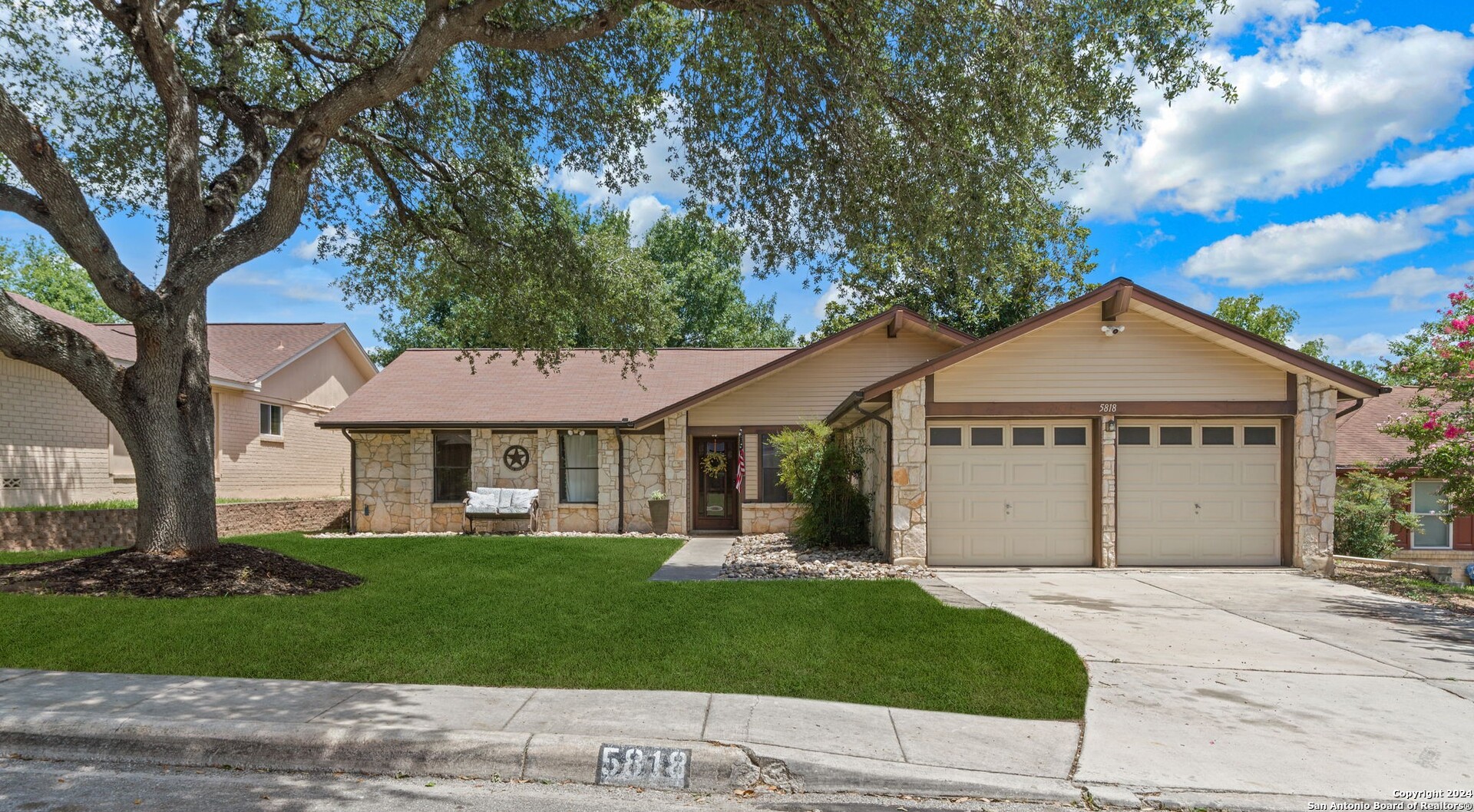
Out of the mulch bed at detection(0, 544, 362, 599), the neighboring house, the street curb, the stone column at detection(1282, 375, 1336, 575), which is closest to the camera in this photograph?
the street curb

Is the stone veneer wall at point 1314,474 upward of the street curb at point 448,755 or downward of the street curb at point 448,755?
upward

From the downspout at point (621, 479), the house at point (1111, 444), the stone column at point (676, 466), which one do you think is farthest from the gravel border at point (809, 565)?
the downspout at point (621, 479)

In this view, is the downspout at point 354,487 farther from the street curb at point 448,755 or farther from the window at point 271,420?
the street curb at point 448,755

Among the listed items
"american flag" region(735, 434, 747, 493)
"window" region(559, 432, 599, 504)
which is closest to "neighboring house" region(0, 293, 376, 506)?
"window" region(559, 432, 599, 504)

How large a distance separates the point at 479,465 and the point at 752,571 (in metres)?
9.38

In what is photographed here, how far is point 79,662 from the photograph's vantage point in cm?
636

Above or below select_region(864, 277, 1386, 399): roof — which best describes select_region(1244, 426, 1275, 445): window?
below

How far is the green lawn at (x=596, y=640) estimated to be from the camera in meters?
6.17

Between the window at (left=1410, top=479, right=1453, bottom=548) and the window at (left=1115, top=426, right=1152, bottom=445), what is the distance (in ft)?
34.7

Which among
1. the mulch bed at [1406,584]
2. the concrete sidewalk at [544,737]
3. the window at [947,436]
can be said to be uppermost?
the window at [947,436]

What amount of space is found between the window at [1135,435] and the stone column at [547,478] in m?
11.6

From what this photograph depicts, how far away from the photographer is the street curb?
4.61 m

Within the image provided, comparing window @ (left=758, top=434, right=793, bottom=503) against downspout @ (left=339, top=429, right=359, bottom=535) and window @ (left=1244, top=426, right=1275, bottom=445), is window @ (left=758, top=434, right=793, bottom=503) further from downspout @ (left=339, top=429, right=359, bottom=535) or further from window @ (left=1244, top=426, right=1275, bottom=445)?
downspout @ (left=339, top=429, right=359, bottom=535)

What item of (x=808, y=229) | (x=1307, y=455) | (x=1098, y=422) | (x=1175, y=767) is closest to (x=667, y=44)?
(x=808, y=229)
